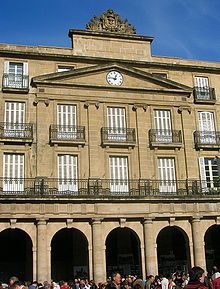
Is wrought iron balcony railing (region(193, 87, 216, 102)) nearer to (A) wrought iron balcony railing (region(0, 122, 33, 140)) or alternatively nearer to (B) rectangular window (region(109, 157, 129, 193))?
(B) rectangular window (region(109, 157, 129, 193))

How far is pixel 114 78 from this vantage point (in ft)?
97.9

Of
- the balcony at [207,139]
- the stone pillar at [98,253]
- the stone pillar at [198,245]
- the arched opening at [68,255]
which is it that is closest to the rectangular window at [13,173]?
the arched opening at [68,255]

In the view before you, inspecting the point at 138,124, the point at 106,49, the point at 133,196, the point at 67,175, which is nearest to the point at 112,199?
the point at 133,196

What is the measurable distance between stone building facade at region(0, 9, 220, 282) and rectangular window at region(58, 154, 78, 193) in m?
0.06

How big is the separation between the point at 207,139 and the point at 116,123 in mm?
6429

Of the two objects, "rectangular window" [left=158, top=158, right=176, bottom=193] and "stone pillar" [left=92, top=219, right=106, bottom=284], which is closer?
"stone pillar" [left=92, top=219, right=106, bottom=284]

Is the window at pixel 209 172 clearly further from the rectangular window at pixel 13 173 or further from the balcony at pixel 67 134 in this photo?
the rectangular window at pixel 13 173

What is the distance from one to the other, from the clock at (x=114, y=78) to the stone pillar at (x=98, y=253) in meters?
9.23

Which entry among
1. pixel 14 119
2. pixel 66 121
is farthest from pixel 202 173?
pixel 14 119

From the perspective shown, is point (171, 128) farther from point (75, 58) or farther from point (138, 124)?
point (75, 58)

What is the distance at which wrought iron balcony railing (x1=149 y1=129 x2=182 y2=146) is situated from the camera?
2929 centimetres

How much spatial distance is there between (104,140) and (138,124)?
2.68 metres

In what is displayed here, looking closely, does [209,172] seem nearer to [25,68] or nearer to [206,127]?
[206,127]

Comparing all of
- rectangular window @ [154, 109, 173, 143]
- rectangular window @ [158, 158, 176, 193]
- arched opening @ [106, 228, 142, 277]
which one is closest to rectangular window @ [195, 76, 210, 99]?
rectangular window @ [154, 109, 173, 143]
